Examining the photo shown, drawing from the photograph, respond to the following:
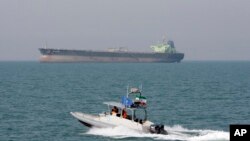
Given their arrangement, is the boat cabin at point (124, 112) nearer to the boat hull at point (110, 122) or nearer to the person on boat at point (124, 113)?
the person on boat at point (124, 113)

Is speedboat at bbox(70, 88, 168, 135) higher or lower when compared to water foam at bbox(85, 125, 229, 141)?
higher

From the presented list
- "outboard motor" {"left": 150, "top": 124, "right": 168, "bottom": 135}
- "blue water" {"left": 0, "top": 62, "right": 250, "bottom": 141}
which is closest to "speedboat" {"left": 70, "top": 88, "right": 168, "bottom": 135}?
"outboard motor" {"left": 150, "top": 124, "right": 168, "bottom": 135}

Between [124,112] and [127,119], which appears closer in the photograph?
[127,119]

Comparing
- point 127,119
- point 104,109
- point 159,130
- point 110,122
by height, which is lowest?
point 104,109

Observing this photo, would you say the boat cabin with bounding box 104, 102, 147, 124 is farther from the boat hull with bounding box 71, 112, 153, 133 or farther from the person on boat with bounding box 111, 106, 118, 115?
the boat hull with bounding box 71, 112, 153, 133

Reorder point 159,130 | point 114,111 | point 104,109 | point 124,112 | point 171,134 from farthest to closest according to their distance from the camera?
1. point 104,109
2. point 114,111
3. point 124,112
4. point 159,130
5. point 171,134

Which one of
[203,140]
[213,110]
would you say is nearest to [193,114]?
[213,110]

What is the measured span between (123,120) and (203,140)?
21.2 ft

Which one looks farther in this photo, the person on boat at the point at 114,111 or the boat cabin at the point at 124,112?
the person on boat at the point at 114,111

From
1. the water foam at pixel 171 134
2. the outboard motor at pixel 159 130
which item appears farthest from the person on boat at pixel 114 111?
the outboard motor at pixel 159 130

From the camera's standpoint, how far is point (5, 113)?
5219 centimetres

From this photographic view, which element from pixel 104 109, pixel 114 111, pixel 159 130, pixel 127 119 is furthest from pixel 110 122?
pixel 104 109

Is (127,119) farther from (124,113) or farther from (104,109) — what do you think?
(104,109)

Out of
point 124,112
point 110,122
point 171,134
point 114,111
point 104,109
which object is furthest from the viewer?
point 104,109
